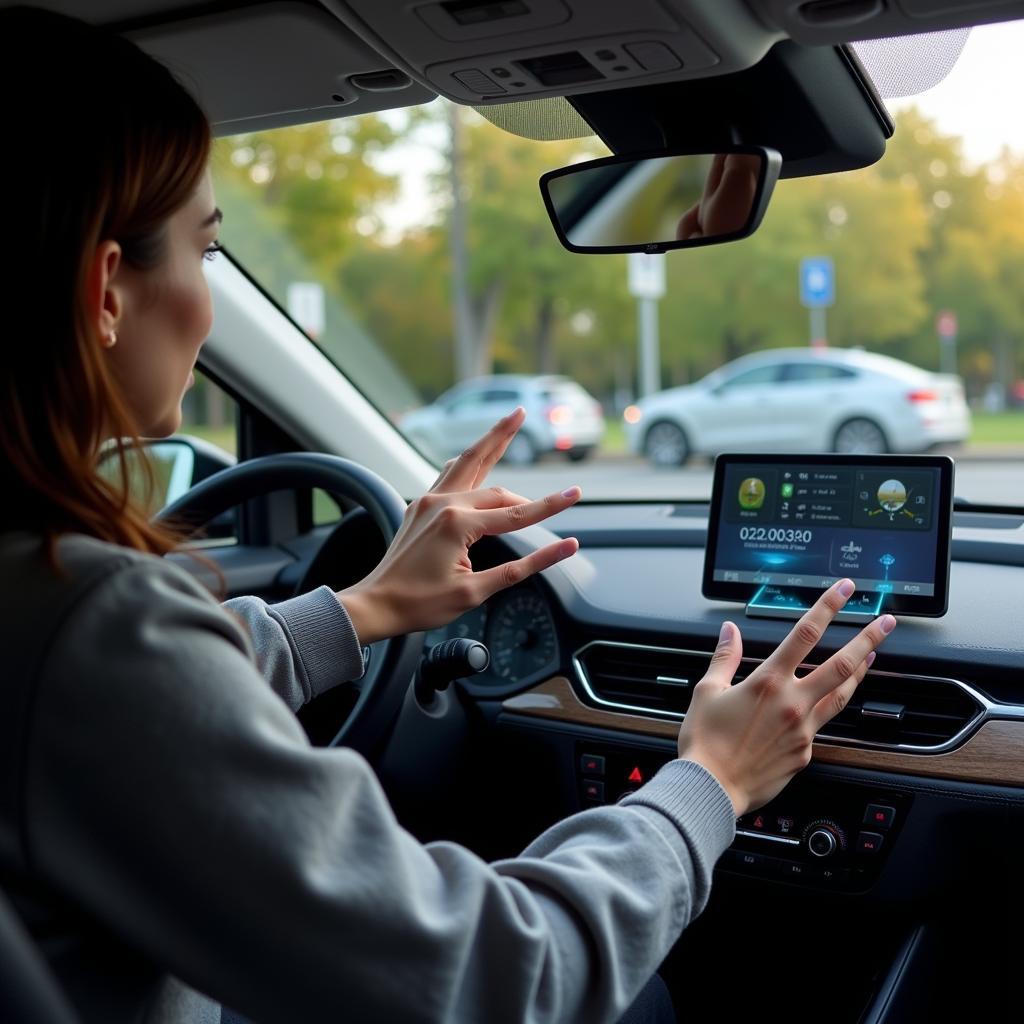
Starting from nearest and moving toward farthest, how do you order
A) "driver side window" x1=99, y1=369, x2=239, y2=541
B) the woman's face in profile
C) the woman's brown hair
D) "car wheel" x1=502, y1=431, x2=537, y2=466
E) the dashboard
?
A: the woman's brown hair < the woman's face in profile < the dashboard < "driver side window" x1=99, y1=369, x2=239, y2=541 < "car wheel" x1=502, y1=431, x2=537, y2=466

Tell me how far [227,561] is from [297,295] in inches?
114

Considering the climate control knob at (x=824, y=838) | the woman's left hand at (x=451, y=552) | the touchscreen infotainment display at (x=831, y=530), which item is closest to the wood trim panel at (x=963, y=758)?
the climate control knob at (x=824, y=838)

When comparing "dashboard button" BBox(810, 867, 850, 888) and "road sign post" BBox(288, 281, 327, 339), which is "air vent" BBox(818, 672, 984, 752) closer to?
"dashboard button" BBox(810, 867, 850, 888)

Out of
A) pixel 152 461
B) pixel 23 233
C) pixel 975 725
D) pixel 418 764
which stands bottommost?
pixel 418 764

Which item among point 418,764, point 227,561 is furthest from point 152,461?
point 227,561

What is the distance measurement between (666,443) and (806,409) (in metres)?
0.92

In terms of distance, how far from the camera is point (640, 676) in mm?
2422

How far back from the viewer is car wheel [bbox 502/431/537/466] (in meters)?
7.19

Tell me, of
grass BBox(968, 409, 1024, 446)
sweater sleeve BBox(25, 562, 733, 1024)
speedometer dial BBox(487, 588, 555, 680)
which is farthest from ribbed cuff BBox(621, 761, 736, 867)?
grass BBox(968, 409, 1024, 446)

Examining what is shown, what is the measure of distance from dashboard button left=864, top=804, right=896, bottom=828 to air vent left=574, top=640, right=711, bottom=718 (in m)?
0.39

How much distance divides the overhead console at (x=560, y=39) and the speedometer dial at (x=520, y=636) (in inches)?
46.9

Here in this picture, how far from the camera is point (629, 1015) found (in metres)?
1.83

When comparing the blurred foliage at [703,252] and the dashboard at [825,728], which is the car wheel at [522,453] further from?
the dashboard at [825,728]

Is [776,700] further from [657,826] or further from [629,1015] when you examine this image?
[629,1015]
